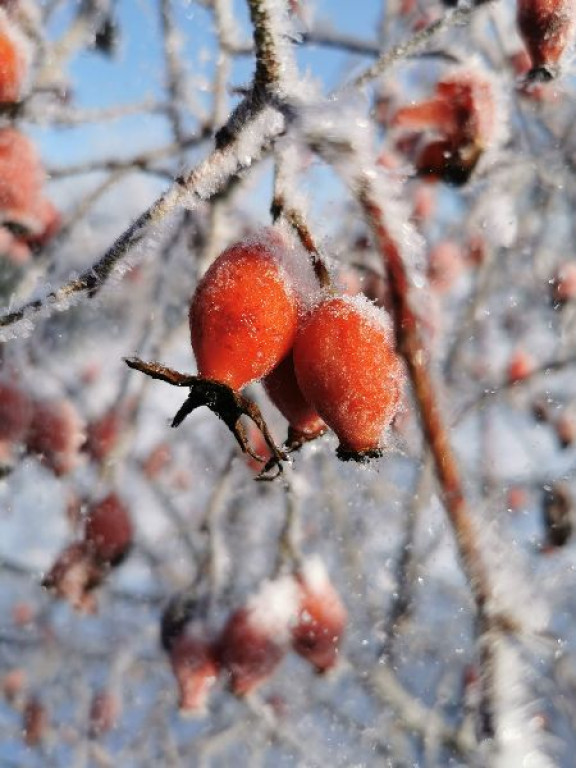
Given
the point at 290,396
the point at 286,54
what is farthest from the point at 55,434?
the point at 286,54

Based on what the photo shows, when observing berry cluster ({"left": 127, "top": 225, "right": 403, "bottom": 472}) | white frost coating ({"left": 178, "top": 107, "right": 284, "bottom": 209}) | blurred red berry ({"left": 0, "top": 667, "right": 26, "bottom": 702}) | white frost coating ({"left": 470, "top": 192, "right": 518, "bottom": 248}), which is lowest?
blurred red berry ({"left": 0, "top": 667, "right": 26, "bottom": 702})

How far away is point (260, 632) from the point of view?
1.27m

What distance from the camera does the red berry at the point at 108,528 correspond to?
1.42 metres

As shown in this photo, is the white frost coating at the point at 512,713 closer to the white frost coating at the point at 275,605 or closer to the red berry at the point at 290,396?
the red berry at the point at 290,396

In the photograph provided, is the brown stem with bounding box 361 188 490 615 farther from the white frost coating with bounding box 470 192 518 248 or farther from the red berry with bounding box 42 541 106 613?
the white frost coating with bounding box 470 192 518 248

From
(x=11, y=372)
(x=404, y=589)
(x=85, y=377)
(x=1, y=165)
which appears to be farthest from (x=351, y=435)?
(x=85, y=377)

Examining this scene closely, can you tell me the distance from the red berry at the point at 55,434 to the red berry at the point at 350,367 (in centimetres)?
97

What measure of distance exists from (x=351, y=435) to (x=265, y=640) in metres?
0.85

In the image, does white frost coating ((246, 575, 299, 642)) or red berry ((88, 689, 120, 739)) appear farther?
red berry ((88, 689, 120, 739))

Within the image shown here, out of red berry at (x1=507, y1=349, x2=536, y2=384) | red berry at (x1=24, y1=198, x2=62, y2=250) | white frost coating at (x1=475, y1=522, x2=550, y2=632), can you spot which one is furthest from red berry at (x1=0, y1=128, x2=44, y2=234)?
red berry at (x1=507, y1=349, x2=536, y2=384)

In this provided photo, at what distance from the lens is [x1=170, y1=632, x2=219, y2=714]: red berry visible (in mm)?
1364

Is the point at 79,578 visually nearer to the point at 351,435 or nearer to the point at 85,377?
the point at 351,435

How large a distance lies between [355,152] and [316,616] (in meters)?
1.11

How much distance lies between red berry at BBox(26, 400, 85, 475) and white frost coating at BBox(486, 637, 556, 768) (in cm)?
118
